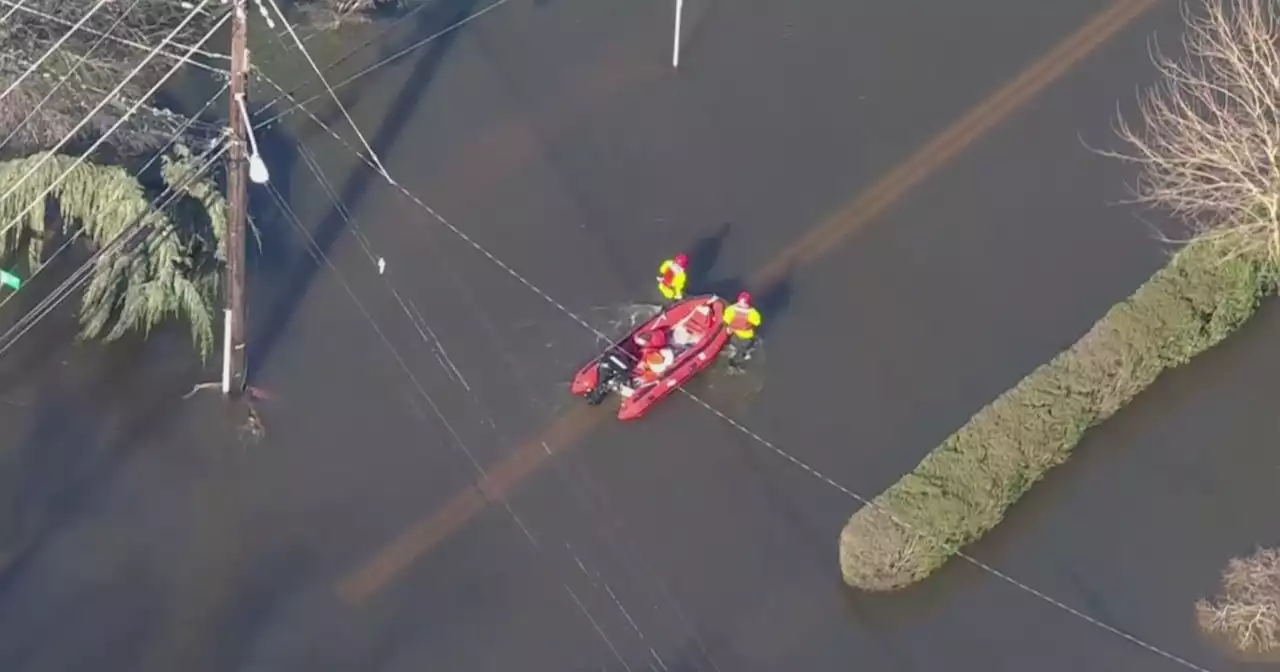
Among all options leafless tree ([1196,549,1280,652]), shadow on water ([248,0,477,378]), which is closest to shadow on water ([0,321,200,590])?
shadow on water ([248,0,477,378])

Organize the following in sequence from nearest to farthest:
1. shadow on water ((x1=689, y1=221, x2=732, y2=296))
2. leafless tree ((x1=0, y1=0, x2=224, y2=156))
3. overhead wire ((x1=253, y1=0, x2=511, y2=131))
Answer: leafless tree ((x1=0, y1=0, x2=224, y2=156)) → shadow on water ((x1=689, y1=221, x2=732, y2=296)) → overhead wire ((x1=253, y1=0, x2=511, y2=131))

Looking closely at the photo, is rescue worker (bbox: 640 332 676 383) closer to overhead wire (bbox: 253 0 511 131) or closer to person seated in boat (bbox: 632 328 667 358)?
person seated in boat (bbox: 632 328 667 358)

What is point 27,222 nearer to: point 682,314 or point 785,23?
point 682,314

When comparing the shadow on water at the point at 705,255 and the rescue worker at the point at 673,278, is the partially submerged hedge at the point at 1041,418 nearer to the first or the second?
the rescue worker at the point at 673,278

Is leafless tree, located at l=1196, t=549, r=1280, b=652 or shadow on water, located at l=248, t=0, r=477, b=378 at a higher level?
shadow on water, located at l=248, t=0, r=477, b=378

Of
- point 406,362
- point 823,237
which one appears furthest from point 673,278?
point 406,362
